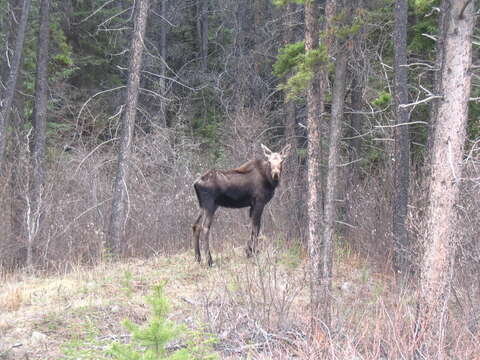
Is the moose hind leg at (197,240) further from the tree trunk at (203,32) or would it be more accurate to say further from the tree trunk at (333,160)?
the tree trunk at (203,32)

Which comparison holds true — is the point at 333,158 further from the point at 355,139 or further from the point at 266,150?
the point at 355,139

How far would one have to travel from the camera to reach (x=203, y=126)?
86.6 ft

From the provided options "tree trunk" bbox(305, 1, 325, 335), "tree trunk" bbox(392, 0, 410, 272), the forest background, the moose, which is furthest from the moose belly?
"tree trunk" bbox(305, 1, 325, 335)

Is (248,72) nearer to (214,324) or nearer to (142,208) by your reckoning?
(142,208)

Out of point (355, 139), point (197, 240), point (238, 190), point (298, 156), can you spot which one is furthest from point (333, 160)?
point (298, 156)

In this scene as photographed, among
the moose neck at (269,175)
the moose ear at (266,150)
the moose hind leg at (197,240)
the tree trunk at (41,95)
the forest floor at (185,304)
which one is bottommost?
the forest floor at (185,304)

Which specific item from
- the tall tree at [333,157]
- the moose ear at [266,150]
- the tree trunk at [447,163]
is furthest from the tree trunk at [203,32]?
the tree trunk at [447,163]

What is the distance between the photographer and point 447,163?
25.3 feet

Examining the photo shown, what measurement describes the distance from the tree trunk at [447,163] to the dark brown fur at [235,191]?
5782 mm

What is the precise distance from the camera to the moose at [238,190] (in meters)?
13.4

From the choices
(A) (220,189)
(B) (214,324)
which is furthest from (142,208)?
(B) (214,324)

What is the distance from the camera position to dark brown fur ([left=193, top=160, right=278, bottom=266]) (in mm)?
13398

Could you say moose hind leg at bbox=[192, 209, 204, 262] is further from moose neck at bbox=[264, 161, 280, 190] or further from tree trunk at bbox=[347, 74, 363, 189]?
tree trunk at bbox=[347, 74, 363, 189]

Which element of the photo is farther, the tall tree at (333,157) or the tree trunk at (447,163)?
the tall tree at (333,157)
